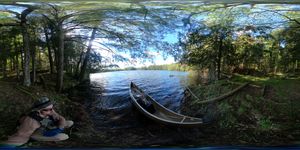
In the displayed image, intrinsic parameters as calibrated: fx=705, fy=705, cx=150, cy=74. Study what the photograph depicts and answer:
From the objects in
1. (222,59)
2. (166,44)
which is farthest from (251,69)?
(166,44)

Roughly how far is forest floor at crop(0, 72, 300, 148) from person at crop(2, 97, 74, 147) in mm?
41

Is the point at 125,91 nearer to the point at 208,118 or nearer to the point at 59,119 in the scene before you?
the point at 59,119

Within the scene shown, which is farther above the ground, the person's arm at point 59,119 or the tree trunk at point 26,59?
the tree trunk at point 26,59

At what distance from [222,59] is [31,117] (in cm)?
156

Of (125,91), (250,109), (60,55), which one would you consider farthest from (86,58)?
(250,109)

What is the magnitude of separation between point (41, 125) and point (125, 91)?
0.70 metres

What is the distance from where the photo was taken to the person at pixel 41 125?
5.41 meters

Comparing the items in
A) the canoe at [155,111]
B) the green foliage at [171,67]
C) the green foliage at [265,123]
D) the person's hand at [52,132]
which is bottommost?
the person's hand at [52,132]

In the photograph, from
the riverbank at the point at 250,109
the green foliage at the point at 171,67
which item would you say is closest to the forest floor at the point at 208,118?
the riverbank at the point at 250,109

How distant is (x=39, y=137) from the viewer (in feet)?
17.9

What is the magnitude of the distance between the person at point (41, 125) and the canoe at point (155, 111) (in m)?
0.54

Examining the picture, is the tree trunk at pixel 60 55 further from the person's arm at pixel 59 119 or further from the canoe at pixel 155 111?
the canoe at pixel 155 111

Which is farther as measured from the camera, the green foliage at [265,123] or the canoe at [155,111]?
the green foliage at [265,123]

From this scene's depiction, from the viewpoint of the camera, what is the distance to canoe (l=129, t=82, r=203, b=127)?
547 centimetres
